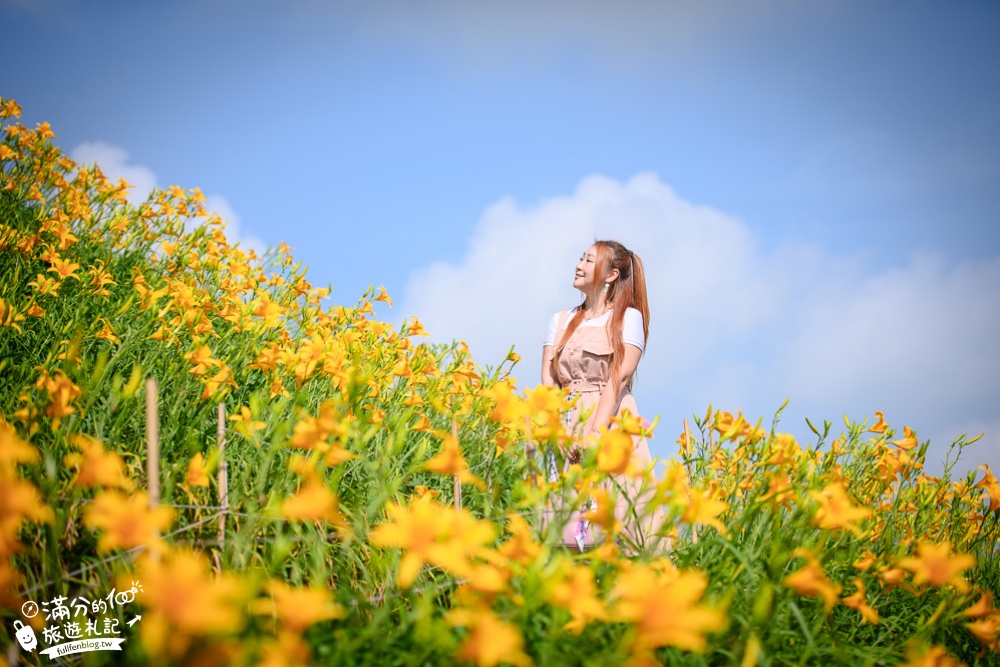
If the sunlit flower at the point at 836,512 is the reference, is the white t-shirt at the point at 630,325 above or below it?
above

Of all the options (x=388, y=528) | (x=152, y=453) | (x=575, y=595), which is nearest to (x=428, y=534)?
(x=388, y=528)

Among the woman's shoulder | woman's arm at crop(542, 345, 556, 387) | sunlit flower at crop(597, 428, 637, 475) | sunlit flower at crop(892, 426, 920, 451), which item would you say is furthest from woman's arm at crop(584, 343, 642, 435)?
sunlit flower at crop(597, 428, 637, 475)

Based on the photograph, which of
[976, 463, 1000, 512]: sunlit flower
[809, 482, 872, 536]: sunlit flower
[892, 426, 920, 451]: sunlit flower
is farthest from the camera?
[892, 426, 920, 451]: sunlit flower

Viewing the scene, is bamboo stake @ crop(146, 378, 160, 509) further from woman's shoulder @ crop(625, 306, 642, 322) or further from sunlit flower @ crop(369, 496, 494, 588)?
woman's shoulder @ crop(625, 306, 642, 322)

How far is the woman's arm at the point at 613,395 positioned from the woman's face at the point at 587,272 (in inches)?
18.4

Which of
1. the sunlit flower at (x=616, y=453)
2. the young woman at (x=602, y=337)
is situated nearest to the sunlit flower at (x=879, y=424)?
the young woman at (x=602, y=337)

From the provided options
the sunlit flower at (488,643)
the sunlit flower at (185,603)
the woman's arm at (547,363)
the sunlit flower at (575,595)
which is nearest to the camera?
the sunlit flower at (185,603)

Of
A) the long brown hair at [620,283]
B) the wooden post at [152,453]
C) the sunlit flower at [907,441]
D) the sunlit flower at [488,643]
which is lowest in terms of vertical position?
the sunlit flower at [488,643]

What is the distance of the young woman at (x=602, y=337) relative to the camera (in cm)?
331

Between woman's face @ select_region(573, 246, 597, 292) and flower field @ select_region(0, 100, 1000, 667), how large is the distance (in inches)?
26.0

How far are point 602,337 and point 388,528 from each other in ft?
8.33

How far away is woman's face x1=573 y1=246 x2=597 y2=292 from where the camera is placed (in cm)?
366

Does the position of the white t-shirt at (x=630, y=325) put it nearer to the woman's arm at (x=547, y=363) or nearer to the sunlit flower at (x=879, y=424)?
the woman's arm at (x=547, y=363)

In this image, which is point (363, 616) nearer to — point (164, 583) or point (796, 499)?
point (164, 583)
